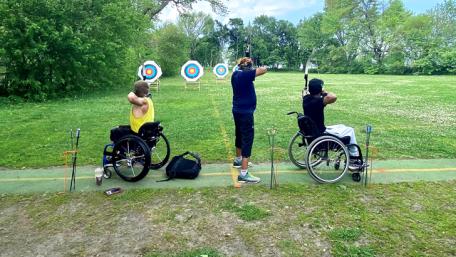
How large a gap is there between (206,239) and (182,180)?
1.41 m

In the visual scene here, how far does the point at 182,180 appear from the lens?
427 cm

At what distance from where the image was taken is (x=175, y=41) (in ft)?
99.6

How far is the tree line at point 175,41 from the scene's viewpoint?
11.7 meters

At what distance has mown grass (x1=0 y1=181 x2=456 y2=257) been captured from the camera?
2.80 metres

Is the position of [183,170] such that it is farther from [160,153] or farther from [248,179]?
[160,153]

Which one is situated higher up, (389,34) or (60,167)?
(389,34)

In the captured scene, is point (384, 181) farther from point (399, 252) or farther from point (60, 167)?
point (60, 167)

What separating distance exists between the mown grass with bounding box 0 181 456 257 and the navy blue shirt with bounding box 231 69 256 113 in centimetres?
90

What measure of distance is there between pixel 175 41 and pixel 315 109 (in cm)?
2762

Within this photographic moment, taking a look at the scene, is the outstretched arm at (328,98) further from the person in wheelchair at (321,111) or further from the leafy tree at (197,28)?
the leafy tree at (197,28)

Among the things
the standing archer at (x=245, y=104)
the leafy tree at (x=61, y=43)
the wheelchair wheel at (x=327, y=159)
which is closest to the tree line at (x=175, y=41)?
the leafy tree at (x=61, y=43)

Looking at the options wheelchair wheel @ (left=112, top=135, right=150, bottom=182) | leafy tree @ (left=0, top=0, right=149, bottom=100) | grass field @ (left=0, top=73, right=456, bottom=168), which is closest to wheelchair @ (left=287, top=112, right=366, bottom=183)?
grass field @ (left=0, top=73, right=456, bottom=168)

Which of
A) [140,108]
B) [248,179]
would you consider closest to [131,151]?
[140,108]

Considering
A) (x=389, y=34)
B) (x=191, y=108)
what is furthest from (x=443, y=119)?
(x=389, y=34)
